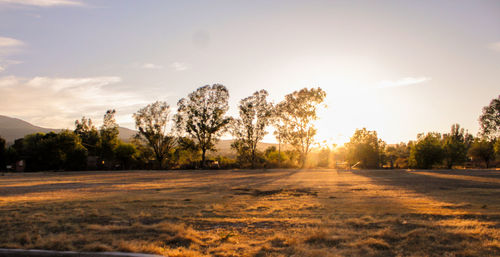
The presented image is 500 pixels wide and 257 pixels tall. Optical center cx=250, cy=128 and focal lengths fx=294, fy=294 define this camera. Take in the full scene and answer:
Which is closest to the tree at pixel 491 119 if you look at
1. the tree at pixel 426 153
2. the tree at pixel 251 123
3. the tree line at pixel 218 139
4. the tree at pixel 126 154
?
the tree line at pixel 218 139

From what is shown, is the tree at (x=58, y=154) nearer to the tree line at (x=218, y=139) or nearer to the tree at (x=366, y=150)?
the tree line at (x=218, y=139)

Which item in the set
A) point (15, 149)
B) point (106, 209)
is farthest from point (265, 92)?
point (15, 149)

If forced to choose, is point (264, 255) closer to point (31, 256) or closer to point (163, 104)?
point (31, 256)

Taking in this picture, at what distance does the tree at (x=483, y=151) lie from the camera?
46.8 metres

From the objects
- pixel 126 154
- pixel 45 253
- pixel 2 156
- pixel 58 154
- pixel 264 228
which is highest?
pixel 58 154

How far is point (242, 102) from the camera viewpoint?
4956cm

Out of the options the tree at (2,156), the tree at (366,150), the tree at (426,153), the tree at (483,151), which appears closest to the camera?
the tree at (426,153)

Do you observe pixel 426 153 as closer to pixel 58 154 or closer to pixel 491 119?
pixel 491 119

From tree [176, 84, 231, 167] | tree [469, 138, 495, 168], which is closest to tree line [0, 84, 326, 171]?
tree [176, 84, 231, 167]

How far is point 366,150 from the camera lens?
4506cm

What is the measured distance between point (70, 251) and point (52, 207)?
241 inches

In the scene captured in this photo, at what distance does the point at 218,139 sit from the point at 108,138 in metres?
22.6

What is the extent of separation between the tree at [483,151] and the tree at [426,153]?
12.4 meters

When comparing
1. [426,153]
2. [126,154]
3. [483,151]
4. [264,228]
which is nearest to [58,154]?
[126,154]
